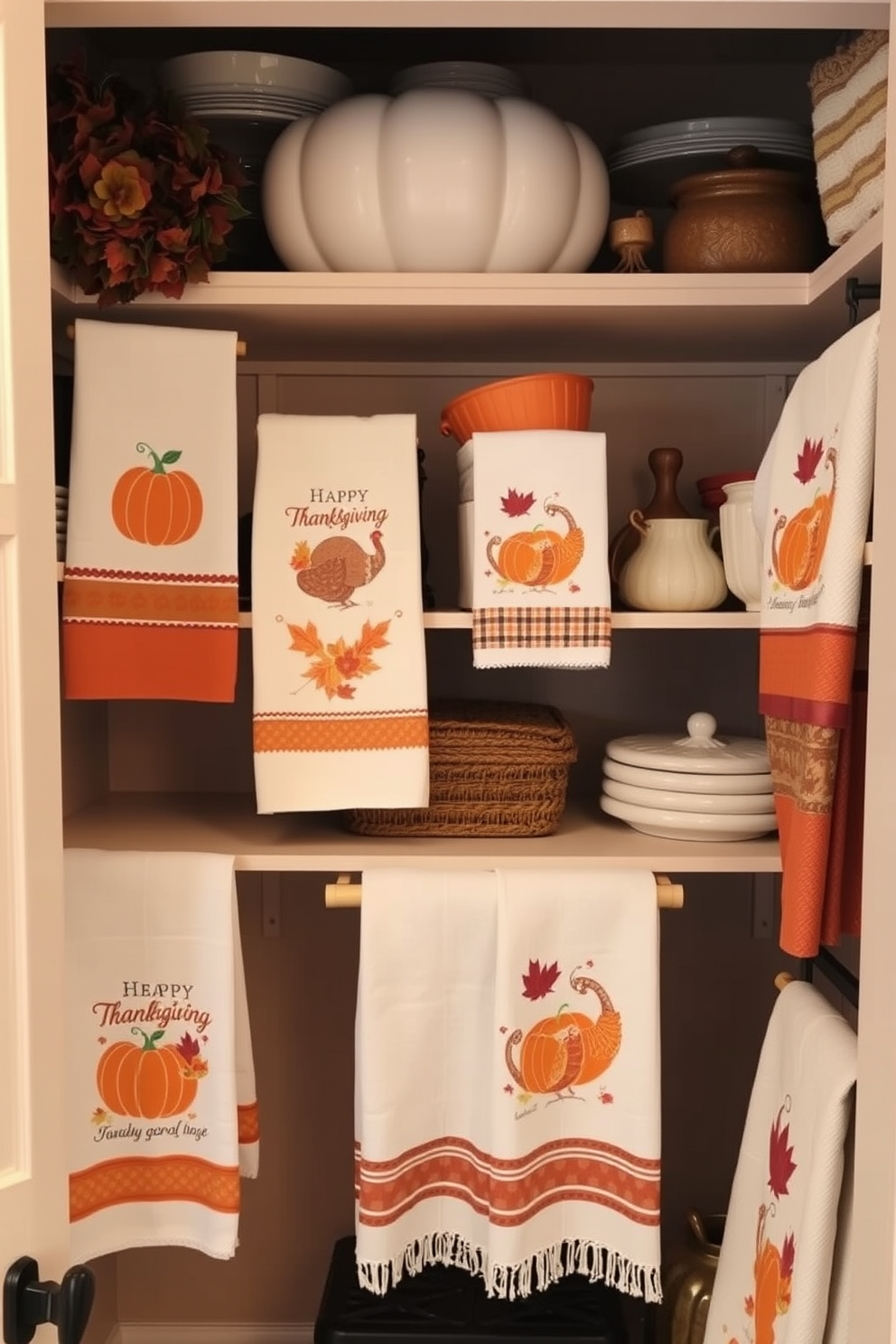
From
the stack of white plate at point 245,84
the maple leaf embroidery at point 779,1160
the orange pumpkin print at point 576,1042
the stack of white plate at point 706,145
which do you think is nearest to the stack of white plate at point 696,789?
the orange pumpkin print at point 576,1042

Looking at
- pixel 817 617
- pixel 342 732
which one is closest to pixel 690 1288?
pixel 342 732

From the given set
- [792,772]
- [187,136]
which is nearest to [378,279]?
[187,136]

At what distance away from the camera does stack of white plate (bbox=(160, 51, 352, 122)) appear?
1502 millimetres

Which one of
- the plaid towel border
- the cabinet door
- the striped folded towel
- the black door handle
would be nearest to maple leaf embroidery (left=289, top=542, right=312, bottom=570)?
the plaid towel border

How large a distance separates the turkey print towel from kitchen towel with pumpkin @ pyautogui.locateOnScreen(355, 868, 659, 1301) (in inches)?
5.4

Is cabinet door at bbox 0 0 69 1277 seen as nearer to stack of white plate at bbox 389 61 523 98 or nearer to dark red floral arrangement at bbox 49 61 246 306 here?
dark red floral arrangement at bbox 49 61 246 306

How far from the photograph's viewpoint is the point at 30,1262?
3.30ft

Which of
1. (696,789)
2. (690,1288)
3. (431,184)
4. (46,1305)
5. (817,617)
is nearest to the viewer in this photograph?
(46,1305)

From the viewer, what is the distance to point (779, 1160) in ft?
4.19

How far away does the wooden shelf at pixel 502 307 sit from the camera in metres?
1.45

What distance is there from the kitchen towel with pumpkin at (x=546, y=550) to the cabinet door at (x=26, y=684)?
1.92 feet

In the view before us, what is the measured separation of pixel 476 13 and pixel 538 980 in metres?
1.07

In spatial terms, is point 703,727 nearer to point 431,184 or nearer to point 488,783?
point 488,783

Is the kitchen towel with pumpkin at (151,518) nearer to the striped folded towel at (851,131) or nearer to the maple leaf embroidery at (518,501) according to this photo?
the maple leaf embroidery at (518,501)
